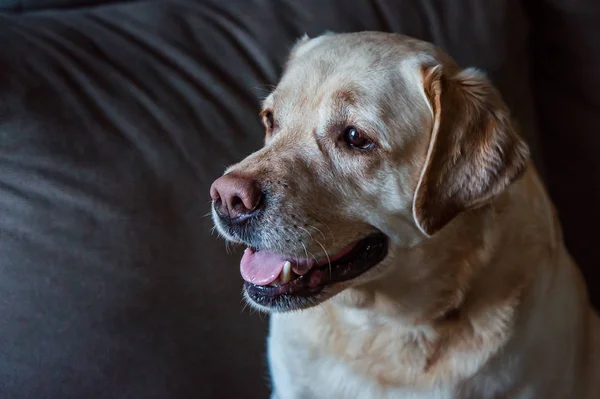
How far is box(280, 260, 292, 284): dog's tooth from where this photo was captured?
1065 mm

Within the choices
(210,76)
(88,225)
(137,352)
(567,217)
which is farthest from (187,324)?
(567,217)

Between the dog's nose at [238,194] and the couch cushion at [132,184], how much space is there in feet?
1.09

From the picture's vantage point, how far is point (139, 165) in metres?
1.32

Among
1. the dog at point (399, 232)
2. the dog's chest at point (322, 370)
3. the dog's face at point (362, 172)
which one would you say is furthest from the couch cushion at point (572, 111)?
the dog's chest at point (322, 370)

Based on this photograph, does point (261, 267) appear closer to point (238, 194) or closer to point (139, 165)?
point (238, 194)

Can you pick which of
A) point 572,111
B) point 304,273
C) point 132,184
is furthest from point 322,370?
point 572,111

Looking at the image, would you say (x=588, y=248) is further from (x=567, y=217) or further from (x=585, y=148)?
(x=585, y=148)

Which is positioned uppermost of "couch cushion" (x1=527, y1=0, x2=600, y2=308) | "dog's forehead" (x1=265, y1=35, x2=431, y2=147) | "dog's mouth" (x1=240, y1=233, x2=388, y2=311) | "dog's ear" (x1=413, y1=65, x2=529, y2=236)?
"dog's forehead" (x1=265, y1=35, x2=431, y2=147)

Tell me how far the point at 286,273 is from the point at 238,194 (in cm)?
16

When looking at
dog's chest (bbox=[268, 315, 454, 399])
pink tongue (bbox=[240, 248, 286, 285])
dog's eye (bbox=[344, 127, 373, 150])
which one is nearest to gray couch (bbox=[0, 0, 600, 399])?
dog's chest (bbox=[268, 315, 454, 399])

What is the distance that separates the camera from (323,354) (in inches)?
47.1

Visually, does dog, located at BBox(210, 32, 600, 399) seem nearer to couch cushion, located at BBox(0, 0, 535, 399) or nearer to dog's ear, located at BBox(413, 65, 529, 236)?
dog's ear, located at BBox(413, 65, 529, 236)

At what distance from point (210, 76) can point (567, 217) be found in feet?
3.19

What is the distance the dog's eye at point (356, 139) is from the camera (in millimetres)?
1039
